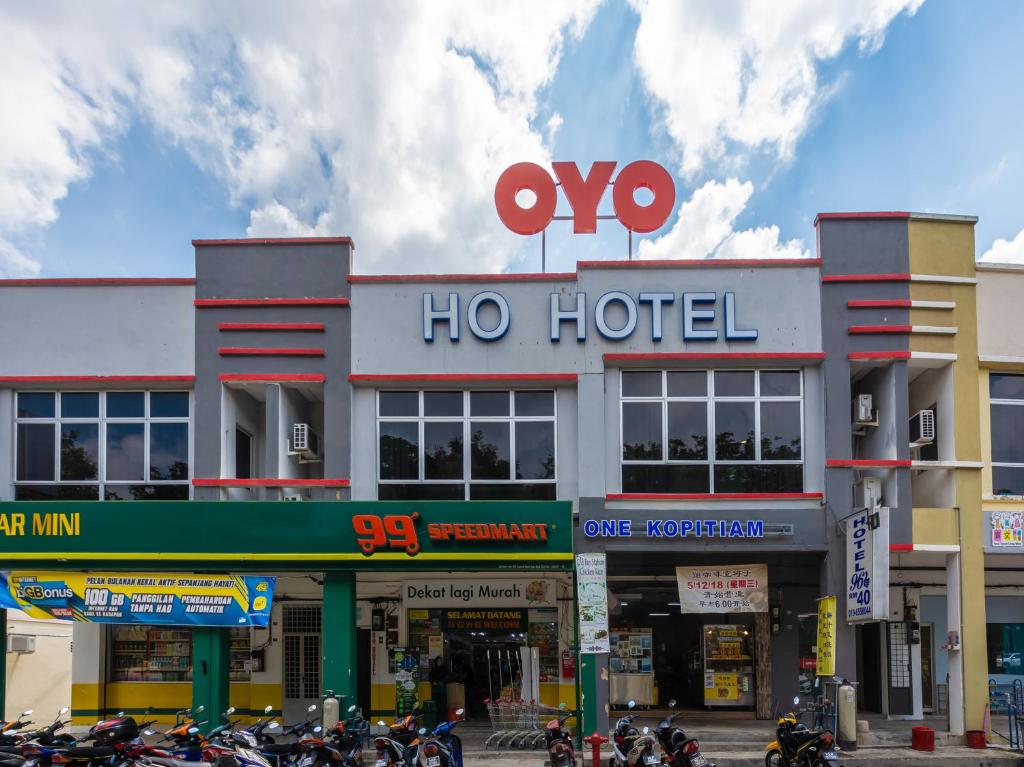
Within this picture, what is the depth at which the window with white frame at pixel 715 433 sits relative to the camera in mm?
17312

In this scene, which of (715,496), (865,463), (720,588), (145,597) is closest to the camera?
(145,597)

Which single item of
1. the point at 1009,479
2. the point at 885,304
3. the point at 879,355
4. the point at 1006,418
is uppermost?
the point at 885,304

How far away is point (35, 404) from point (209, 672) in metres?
6.27

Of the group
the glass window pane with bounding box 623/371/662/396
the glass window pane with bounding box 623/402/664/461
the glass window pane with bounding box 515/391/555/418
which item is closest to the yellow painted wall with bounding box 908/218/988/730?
the glass window pane with bounding box 623/371/662/396

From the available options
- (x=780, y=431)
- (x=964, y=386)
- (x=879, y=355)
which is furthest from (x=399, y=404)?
(x=964, y=386)

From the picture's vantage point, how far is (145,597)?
16.6 meters

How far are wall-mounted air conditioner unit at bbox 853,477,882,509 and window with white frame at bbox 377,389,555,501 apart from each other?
5.66m

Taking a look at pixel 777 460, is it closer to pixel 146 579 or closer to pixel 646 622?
pixel 646 622

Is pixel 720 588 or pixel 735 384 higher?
pixel 735 384

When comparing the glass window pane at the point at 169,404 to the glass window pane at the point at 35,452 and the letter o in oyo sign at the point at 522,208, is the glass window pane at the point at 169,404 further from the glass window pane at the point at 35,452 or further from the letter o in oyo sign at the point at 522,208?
the letter o in oyo sign at the point at 522,208

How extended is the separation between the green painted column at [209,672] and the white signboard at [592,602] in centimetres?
651

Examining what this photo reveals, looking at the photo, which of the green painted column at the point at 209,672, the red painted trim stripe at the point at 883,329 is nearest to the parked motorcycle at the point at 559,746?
the green painted column at the point at 209,672

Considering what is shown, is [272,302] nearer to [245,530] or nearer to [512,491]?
[245,530]

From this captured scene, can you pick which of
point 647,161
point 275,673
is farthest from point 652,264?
point 275,673
